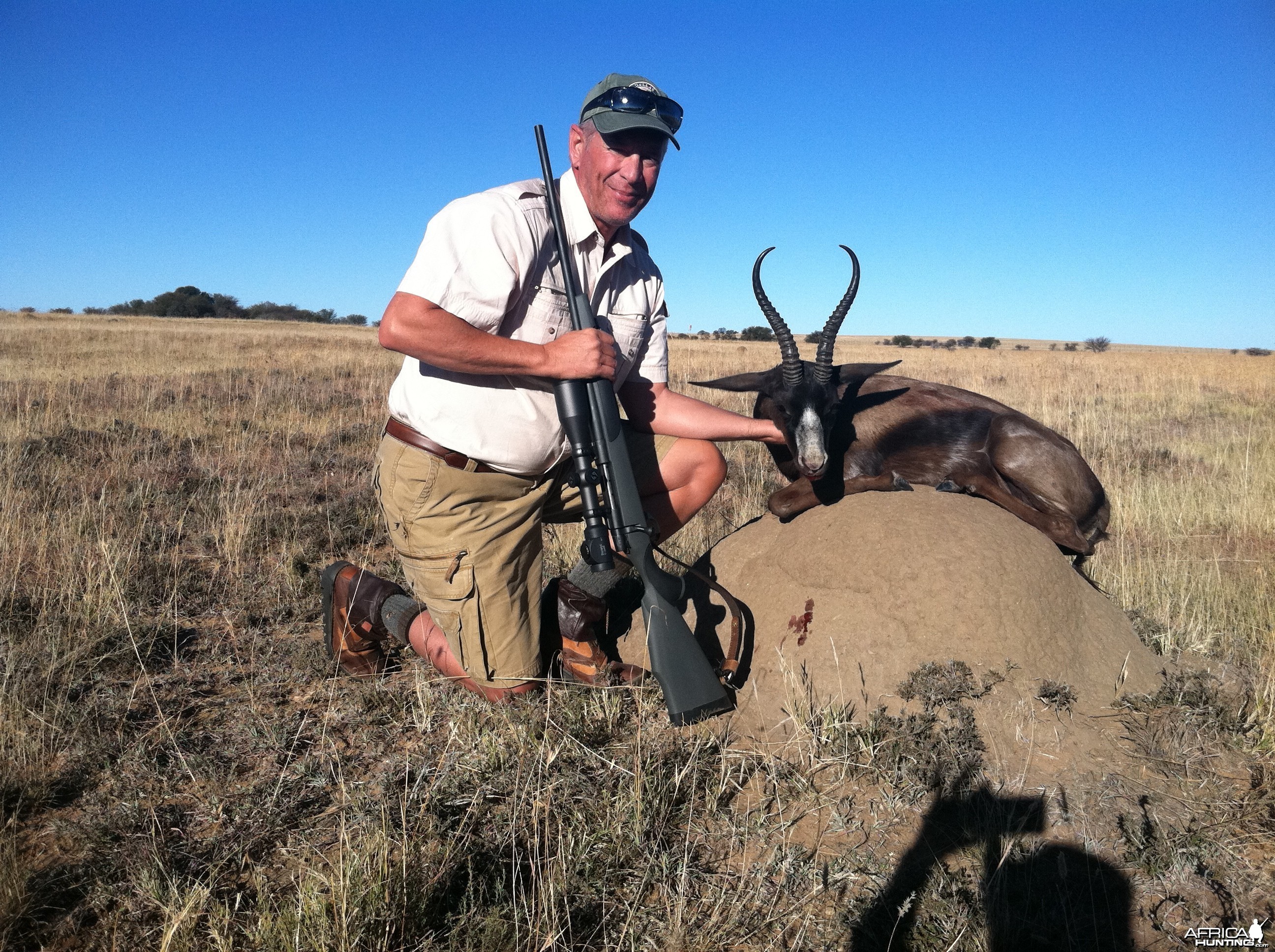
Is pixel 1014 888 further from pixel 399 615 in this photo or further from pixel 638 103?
pixel 638 103

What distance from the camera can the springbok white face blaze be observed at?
204 inches

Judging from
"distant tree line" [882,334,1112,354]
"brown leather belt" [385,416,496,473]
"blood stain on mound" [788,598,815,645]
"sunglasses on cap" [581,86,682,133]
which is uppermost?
"distant tree line" [882,334,1112,354]

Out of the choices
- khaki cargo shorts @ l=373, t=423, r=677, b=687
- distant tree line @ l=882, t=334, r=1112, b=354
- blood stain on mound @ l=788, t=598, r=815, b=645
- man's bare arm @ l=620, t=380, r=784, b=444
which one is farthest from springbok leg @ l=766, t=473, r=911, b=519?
distant tree line @ l=882, t=334, r=1112, b=354

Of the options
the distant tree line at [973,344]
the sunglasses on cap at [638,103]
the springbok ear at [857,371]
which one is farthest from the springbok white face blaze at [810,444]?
the distant tree line at [973,344]

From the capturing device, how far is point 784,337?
19.7ft

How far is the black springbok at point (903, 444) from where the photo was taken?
5305 mm

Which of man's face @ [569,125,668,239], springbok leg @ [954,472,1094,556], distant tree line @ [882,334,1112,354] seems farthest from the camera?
distant tree line @ [882,334,1112,354]

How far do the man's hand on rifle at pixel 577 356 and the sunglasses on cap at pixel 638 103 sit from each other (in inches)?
40.8

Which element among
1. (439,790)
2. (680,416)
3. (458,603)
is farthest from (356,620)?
(680,416)

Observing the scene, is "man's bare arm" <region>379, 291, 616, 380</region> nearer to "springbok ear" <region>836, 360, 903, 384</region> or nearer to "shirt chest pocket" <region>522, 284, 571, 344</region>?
"shirt chest pocket" <region>522, 284, 571, 344</region>

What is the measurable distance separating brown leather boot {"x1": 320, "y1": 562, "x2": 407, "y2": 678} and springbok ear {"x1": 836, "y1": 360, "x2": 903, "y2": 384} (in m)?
3.86

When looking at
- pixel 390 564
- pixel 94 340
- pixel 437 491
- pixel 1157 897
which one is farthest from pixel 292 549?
pixel 94 340

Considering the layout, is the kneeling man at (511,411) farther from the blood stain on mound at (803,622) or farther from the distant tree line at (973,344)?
the distant tree line at (973,344)

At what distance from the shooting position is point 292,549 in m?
6.50
